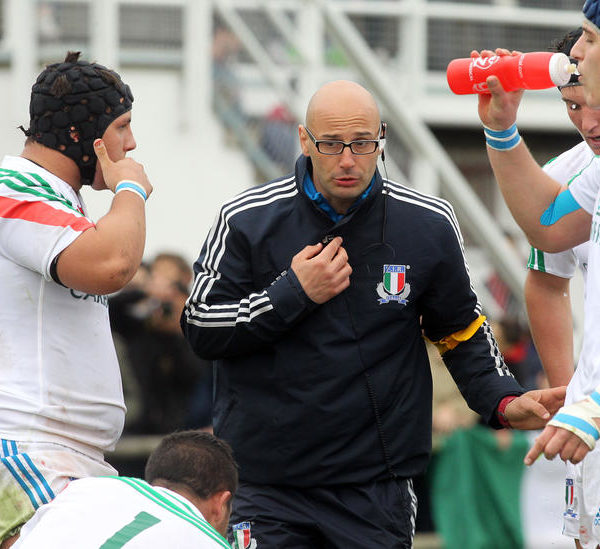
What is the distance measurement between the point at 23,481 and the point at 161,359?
4.06 meters

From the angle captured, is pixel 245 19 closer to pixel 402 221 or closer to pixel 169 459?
pixel 402 221

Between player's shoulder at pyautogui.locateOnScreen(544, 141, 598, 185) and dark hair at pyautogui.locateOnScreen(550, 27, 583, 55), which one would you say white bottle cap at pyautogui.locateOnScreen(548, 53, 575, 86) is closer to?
dark hair at pyautogui.locateOnScreen(550, 27, 583, 55)

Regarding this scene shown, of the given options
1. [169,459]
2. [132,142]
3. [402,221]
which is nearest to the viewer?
[169,459]

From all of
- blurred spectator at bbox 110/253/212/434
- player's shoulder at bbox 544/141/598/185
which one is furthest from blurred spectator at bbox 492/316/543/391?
player's shoulder at bbox 544/141/598/185

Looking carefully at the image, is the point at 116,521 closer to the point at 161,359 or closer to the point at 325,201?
the point at 325,201

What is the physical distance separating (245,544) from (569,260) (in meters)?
1.63

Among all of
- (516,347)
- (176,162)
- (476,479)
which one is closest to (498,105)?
(516,347)

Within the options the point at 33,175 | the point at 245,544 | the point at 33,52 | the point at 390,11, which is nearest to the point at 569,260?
the point at 245,544

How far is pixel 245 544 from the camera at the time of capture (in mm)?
4492

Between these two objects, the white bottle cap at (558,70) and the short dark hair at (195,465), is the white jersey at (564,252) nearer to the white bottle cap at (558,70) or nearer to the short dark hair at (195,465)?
the white bottle cap at (558,70)

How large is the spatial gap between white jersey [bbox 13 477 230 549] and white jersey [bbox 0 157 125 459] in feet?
Result: 1.73

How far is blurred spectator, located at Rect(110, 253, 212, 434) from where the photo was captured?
309 inches

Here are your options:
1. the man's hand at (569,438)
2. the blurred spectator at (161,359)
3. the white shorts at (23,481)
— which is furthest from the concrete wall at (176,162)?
the man's hand at (569,438)

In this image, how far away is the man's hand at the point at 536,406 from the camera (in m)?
4.37
